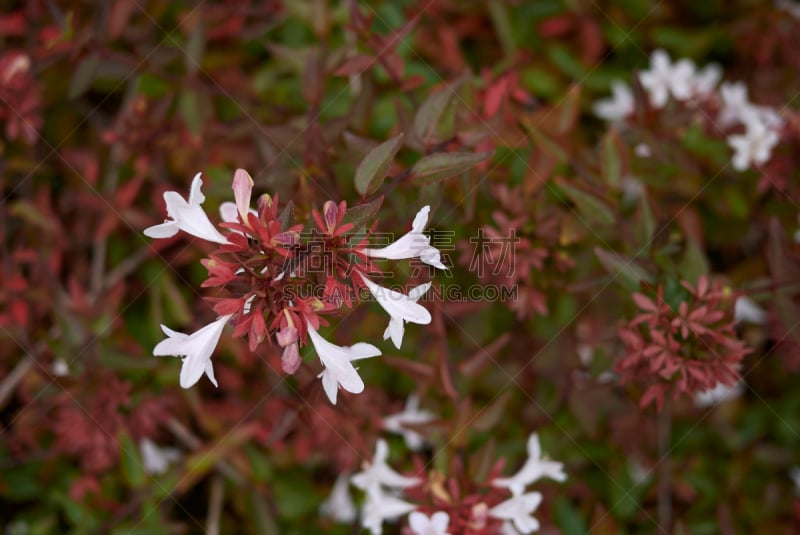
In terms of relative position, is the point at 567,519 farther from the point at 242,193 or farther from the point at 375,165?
the point at 242,193

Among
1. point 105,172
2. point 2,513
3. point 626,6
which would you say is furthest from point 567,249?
point 2,513

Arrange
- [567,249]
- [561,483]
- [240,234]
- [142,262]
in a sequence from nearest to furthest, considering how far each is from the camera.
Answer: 1. [240,234]
2. [567,249]
3. [561,483]
4. [142,262]

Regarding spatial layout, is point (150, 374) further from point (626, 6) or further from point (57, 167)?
point (626, 6)

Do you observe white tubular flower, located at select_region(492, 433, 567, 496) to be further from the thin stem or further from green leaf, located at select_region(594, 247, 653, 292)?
the thin stem

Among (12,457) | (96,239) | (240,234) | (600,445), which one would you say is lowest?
(600,445)

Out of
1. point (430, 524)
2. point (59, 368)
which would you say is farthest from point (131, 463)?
point (430, 524)
